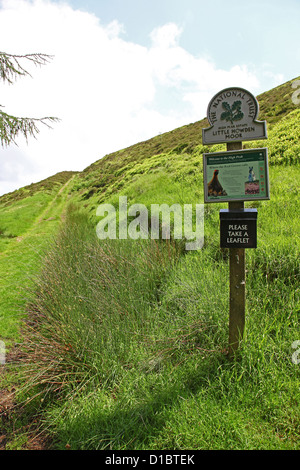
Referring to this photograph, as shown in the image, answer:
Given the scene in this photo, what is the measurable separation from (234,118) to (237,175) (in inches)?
24.3

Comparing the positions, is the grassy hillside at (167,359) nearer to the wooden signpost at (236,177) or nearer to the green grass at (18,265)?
the green grass at (18,265)

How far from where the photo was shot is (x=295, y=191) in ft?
20.3

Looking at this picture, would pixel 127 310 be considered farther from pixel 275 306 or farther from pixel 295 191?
pixel 295 191

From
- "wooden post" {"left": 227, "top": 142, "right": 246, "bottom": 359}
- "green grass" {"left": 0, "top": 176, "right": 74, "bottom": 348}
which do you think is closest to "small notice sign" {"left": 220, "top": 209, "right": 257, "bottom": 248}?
"wooden post" {"left": 227, "top": 142, "right": 246, "bottom": 359}

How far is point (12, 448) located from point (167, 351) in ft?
5.98

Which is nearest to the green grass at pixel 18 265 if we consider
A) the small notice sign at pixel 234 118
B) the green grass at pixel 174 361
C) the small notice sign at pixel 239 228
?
the green grass at pixel 174 361

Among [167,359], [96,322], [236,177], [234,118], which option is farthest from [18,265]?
[234,118]

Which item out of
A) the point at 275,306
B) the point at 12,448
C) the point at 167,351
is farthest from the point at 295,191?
the point at 12,448

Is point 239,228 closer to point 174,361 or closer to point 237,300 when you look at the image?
point 237,300

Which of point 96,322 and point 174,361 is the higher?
point 96,322

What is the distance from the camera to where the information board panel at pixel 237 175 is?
289 cm

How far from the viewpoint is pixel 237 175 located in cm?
297

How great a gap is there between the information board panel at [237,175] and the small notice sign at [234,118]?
19 cm

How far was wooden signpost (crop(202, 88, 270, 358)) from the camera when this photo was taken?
2922mm
